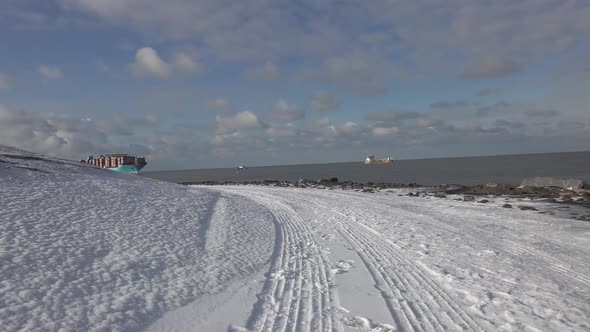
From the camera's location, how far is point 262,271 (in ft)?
26.2

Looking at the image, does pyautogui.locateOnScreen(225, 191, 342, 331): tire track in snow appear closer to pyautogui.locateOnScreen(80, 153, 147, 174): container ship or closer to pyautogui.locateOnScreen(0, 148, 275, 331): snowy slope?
pyautogui.locateOnScreen(0, 148, 275, 331): snowy slope

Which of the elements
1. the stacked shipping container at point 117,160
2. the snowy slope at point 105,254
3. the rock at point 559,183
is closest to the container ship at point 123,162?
the stacked shipping container at point 117,160

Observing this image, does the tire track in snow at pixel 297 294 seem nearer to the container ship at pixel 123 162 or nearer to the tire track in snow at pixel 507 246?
→ the tire track in snow at pixel 507 246

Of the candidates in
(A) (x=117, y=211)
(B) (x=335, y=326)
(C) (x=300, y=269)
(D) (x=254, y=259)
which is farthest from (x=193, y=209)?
(B) (x=335, y=326)

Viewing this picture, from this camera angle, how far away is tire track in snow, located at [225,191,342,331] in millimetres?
5262

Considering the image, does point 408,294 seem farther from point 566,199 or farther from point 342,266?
point 566,199

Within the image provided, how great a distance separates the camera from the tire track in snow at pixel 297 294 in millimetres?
5262

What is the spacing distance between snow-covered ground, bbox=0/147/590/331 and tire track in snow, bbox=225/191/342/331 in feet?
0.11

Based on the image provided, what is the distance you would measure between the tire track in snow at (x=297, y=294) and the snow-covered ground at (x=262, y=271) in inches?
1.3

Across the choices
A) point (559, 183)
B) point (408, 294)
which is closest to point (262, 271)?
point (408, 294)

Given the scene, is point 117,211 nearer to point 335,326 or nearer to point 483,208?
point 335,326

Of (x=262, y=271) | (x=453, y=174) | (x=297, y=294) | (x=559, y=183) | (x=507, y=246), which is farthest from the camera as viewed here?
(x=453, y=174)

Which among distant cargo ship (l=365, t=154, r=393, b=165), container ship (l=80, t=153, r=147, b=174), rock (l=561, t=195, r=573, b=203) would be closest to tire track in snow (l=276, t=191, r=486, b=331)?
rock (l=561, t=195, r=573, b=203)

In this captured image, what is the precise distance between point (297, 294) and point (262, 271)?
1762 mm
